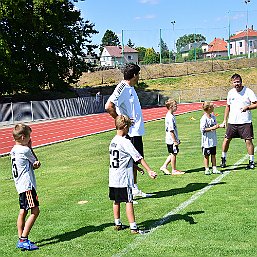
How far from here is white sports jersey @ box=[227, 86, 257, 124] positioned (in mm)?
9945

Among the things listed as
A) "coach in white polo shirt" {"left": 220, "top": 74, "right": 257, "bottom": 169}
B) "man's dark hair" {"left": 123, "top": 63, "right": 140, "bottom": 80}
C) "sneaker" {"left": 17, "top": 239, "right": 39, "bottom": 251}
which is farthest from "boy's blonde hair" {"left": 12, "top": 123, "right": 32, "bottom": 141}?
"coach in white polo shirt" {"left": 220, "top": 74, "right": 257, "bottom": 169}

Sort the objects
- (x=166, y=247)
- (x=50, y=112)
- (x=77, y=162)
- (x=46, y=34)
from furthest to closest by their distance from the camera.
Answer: (x=46, y=34) → (x=50, y=112) → (x=77, y=162) → (x=166, y=247)

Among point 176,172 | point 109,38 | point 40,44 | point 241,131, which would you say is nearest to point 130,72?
point 176,172

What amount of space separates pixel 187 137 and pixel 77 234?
11.6 m

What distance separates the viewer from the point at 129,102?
24.6 ft

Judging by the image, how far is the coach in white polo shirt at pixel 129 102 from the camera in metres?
7.39

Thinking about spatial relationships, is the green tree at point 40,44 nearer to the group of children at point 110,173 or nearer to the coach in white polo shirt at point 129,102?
the coach in white polo shirt at point 129,102

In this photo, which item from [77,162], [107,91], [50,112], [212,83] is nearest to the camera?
[77,162]

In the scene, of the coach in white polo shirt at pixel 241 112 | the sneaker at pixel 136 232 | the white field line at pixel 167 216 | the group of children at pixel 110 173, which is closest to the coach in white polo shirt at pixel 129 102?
the white field line at pixel 167 216

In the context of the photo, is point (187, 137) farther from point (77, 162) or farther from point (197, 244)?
point (197, 244)

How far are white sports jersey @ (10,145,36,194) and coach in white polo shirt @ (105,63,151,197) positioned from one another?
6.37ft

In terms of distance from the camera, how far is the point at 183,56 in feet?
244

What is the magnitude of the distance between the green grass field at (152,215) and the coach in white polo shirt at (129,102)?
1.09 metres

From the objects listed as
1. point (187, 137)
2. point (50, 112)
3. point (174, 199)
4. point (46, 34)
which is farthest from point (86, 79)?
point (174, 199)
